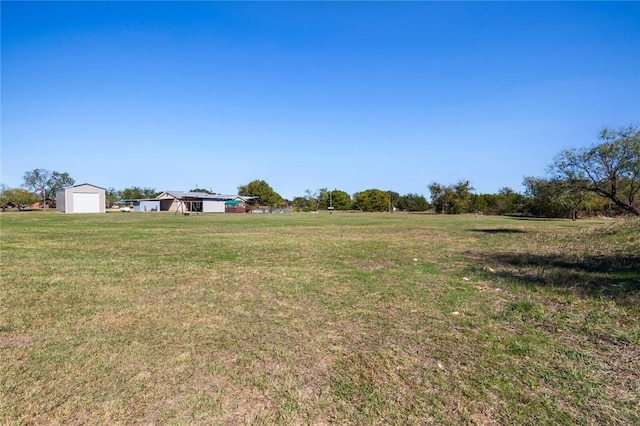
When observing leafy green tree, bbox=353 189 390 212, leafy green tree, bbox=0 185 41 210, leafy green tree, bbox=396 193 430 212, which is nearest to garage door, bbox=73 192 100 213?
leafy green tree, bbox=0 185 41 210

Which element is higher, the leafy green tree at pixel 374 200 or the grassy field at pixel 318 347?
the leafy green tree at pixel 374 200

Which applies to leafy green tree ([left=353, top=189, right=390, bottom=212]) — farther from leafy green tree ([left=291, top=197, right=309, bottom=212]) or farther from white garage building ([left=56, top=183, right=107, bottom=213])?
white garage building ([left=56, top=183, right=107, bottom=213])

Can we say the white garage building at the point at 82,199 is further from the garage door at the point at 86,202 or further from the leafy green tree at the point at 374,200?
the leafy green tree at the point at 374,200

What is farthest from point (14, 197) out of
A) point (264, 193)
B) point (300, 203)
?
point (300, 203)

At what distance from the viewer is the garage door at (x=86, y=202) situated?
4984 centimetres

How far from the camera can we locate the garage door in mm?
49844

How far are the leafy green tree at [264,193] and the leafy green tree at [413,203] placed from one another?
1204 inches

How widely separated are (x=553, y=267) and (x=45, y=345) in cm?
1018

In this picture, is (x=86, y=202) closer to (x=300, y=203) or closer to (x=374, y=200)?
(x=300, y=203)

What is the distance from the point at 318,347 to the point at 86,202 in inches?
2334

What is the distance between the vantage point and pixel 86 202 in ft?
166

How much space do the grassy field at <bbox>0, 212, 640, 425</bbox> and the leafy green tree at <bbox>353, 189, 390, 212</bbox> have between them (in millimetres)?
75115

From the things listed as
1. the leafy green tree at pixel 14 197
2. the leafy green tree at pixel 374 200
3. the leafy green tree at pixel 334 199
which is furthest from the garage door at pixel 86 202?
the leafy green tree at pixel 374 200

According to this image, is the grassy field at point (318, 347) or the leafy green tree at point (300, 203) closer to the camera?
the grassy field at point (318, 347)
